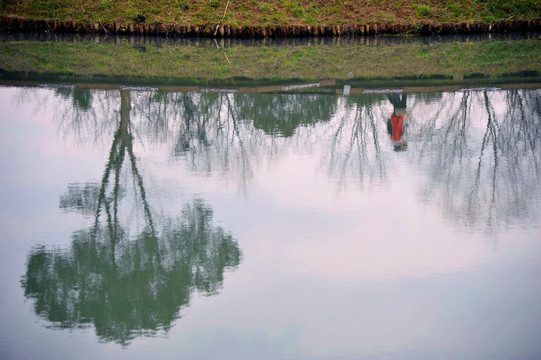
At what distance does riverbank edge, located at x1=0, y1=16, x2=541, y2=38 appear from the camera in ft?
58.4

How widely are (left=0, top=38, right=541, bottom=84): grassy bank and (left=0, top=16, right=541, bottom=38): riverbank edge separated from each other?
43.0 inches

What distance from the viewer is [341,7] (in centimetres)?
1925

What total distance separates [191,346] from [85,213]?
2.88m

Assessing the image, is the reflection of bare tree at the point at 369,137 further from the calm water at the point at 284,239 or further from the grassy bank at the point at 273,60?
the grassy bank at the point at 273,60

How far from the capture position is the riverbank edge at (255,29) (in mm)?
17797

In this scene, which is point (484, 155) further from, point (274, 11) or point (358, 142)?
point (274, 11)

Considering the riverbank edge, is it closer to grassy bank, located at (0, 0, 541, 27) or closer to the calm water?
grassy bank, located at (0, 0, 541, 27)

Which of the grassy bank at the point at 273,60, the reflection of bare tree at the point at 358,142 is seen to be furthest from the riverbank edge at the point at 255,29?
the reflection of bare tree at the point at 358,142

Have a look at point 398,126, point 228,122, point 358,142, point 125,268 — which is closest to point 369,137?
point 358,142

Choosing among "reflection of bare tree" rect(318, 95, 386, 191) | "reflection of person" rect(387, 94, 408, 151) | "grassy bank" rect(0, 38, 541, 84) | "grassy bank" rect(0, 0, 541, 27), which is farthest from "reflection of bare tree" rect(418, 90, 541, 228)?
"grassy bank" rect(0, 0, 541, 27)

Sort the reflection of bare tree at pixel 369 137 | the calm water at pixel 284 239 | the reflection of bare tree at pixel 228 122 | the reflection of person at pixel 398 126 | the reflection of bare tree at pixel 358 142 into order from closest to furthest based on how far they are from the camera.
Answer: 1. the calm water at pixel 284 239
2. the reflection of bare tree at pixel 369 137
3. the reflection of bare tree at pixel 358 142
4. the reflection of bare tree at pixel 228 122
5. the reflection of person at pixel 398 126

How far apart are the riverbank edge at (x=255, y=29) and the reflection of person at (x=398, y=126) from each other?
25.6 ft

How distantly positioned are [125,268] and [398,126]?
16.9 ft

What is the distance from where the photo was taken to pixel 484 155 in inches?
334
